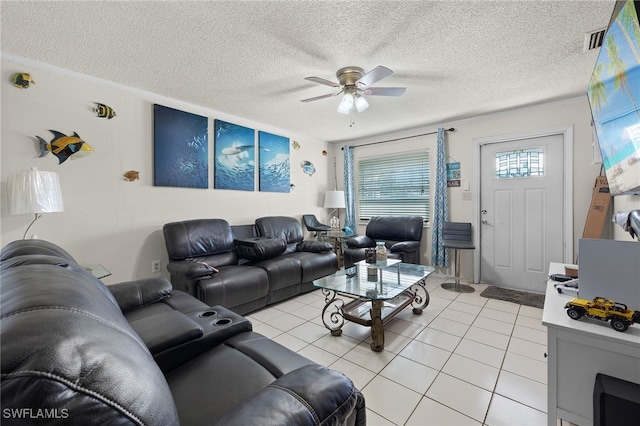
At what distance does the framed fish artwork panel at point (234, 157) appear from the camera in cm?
364

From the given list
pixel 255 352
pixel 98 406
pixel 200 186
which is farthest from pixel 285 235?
pixel 98 406

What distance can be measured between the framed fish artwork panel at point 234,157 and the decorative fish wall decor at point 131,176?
0.89 m

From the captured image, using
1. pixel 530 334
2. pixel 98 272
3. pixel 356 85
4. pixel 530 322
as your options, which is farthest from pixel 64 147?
pixel 530 322

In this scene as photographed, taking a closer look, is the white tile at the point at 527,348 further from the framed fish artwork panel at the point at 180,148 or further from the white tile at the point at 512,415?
the framed fish artwork panel at the point at 180,148

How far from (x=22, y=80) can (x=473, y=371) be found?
4.31 metres

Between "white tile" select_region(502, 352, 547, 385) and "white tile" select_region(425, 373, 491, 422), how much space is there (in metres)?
0.40

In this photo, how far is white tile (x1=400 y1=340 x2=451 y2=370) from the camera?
1998 millimetres

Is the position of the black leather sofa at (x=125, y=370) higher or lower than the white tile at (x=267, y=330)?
higher

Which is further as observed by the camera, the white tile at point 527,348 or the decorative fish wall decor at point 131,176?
the decorative fish wall decor at point 131,176

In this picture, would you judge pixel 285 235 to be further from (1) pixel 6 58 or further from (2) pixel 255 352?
(1) pixel 6 58

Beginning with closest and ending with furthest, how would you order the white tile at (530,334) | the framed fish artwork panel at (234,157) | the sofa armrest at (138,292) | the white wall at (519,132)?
the sofa armrest at (138,292)
the white tile at (530,334)
the white wall at (519,132)
the framed fish artwork panel at (234,157)

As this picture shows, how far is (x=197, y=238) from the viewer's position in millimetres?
3094

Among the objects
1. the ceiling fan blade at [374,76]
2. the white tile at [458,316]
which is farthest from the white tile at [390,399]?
the ceiling fan blade at [374,76]

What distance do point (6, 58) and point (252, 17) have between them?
2.19 metres
